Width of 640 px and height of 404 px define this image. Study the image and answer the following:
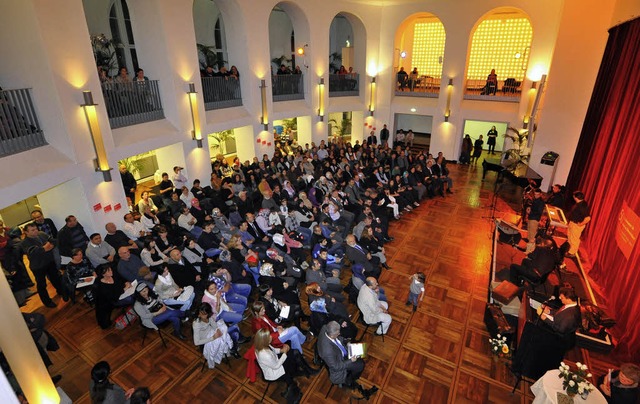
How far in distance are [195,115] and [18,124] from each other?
4515 millimetres

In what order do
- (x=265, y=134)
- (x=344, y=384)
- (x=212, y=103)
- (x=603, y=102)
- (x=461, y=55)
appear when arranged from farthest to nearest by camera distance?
(x=461, y=55) < (x=265, y=134) < (x=212, y=103) < (x=603, y=102) < (x=344, y=384)

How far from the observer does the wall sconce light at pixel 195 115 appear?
10375 millimetres

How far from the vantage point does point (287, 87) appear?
14.8 metres

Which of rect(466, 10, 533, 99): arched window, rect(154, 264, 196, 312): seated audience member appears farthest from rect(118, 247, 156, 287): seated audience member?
rect(466, 10, 533, 99): arched window

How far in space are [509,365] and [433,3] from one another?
609 inches

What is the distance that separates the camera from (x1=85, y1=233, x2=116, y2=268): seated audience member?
686cm

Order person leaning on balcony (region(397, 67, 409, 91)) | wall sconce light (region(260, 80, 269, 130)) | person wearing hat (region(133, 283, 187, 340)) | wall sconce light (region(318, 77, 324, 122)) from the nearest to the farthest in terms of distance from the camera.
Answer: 1. person wearing hat (region(133, 283, 187, 340))
2. wall sconce light (region(260, 80, 269, 130))
3. wall sconce light (region(318, 77, 324, 122))
4. person leaning on balcony (region(397, 67, 409, 91))

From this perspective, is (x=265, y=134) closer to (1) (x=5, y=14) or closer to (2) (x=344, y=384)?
(1) (x=5, y=14)

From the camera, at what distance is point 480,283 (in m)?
7.76

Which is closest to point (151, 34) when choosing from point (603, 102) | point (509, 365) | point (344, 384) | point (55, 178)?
point (55, 178)

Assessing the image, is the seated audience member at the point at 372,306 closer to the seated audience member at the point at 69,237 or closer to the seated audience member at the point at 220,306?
the seated audience member at the point at 220,306

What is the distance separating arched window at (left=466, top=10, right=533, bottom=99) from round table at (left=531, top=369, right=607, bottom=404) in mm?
15054

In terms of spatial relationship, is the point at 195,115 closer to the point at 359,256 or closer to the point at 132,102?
the point at 132,102

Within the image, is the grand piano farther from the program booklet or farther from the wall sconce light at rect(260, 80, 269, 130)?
the program booklet
